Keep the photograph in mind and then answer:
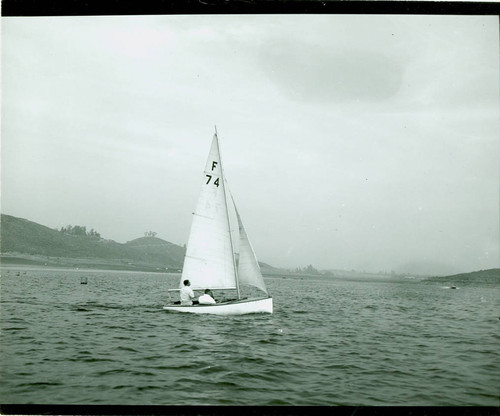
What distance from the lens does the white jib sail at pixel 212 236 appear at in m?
21.2

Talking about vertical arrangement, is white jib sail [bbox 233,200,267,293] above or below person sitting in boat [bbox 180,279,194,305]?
above

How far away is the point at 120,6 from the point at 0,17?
247cm

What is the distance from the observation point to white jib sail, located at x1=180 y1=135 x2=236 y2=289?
21.2 metres

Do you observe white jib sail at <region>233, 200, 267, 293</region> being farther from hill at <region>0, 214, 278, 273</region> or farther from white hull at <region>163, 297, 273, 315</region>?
hill at <region>0, 214, 278, 273</region>

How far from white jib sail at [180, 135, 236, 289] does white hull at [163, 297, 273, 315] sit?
1.61 m

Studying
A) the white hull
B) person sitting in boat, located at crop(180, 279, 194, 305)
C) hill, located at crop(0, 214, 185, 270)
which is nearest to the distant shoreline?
hill, located at crop(0, 214, 185, 270)

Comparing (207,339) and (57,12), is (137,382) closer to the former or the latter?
(207,339)

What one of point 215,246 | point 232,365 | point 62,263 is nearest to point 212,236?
point 215,246

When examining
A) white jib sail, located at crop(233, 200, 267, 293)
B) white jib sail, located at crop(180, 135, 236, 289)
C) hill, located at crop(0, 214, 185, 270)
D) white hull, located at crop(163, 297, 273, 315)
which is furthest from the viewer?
hill, located at crop(0, 214, 185, 270)

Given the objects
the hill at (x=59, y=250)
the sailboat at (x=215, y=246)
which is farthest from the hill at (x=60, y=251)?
the sailboat at (x=215, y=246)

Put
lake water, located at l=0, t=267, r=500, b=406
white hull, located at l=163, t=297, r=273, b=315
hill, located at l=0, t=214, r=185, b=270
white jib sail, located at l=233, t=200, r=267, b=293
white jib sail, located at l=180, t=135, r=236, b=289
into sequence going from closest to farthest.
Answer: lake water, located at l=0, t=267, r=500, b=406 → white hull, located at l=163, t=297, r=273, b=315 → white jib sail, located at l=233, t=200, r=267, b=293 → white jib sail, located at l=180, t=135, r=236, b=289 → hill, located at l=0, t=214, r=185, b=270

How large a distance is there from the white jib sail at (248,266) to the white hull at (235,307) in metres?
1.13

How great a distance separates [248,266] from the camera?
2117cm

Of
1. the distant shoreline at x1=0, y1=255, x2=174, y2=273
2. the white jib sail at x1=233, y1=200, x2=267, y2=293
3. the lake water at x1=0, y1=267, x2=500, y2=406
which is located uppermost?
the white jib sail at x1=233, y1=200, x2=267, y2=293
